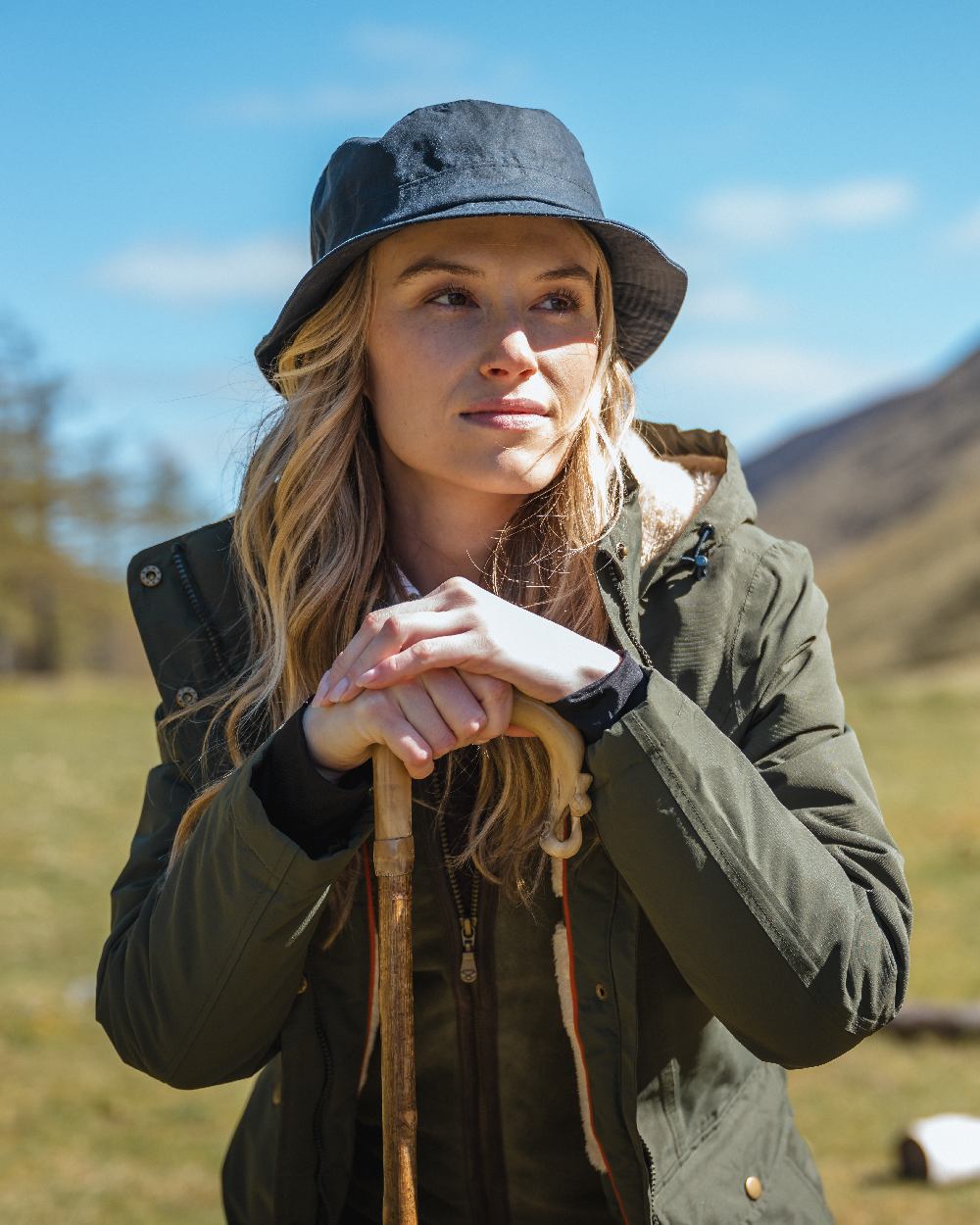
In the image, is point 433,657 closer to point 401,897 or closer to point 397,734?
point 397,734

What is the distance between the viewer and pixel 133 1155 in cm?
660

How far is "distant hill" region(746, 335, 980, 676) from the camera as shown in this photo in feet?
190

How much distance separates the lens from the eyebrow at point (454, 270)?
2.65 m

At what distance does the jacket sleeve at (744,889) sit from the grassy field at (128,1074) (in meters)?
4.11

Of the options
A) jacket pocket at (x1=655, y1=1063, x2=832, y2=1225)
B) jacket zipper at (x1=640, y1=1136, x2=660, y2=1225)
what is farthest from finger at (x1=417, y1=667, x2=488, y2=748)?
jacket pocket at (x1=655, y1=1063, x2=832, y2=1225)

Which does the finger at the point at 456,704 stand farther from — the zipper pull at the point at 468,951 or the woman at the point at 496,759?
the zipper pull at the point at 468,951

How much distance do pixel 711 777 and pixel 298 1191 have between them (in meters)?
1.21

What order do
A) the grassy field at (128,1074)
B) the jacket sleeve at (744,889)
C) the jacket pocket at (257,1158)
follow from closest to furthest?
1. the jacket sleeve at (744,889)
2. the jacket pocket at (257,1158)
3. the grassy field at (128,1074)

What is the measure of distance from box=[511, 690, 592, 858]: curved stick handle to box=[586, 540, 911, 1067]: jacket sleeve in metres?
0.03

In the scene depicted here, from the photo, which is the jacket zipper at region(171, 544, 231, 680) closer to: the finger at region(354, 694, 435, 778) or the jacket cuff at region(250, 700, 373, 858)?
the jacket cuff at region(250, 700, 373, 858)

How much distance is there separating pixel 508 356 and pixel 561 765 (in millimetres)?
819

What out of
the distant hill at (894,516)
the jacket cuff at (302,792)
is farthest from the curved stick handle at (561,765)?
the distant hill at (894,516)

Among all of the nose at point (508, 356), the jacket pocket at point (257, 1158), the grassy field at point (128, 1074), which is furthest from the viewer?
the grassy field at point (128, 1074)

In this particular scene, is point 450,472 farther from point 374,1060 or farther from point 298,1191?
point 298,1191
